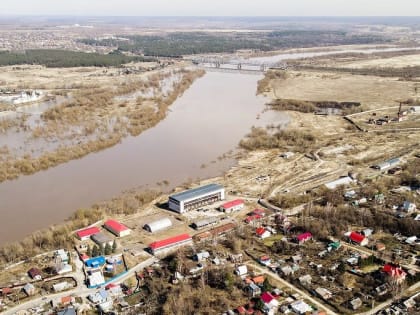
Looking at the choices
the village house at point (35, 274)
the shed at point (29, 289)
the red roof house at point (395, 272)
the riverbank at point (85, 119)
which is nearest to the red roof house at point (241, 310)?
the red roof house at point (395, 272)

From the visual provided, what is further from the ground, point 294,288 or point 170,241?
point 170,241

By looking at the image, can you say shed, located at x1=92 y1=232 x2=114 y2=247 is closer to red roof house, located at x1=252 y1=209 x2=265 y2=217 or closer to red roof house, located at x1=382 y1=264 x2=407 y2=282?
red roof house, located at x1=252 y1=209 x2=265 y2=217

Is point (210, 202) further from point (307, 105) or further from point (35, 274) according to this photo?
point (307, 105)

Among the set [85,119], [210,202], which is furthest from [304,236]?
[85,119]

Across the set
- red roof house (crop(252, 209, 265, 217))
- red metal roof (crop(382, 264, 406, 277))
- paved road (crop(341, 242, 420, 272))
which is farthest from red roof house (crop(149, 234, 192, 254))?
red metal roof (crop(382, 264, 406, 277))

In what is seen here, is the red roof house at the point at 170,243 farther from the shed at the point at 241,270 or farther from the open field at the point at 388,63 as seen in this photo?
the open field at the point at 388,63

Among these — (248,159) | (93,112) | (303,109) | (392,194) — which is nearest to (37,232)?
(248,159)
